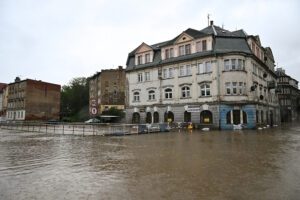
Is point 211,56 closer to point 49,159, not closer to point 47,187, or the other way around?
point 49,159

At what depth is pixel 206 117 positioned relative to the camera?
2614 centimetres

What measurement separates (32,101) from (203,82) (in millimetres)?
46337

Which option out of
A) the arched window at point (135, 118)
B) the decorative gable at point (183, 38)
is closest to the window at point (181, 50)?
the decorative gable at point (183, 38)

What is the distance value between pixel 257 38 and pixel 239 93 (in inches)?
448

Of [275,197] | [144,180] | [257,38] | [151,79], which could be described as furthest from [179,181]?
[257,38]

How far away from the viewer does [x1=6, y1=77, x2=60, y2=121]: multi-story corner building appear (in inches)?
2045

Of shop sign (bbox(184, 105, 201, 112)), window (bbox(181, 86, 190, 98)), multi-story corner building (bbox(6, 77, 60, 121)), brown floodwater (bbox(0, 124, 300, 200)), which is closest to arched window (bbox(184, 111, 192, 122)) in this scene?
shop sign (bbox(184, 105, 201, 112))

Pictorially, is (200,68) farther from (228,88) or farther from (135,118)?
(135,118)

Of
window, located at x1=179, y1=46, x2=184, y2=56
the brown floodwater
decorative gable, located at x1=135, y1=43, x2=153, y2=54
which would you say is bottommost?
the brown floodwater

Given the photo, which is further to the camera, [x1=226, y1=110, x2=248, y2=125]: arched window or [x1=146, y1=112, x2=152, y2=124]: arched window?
[x1=146, y1=112, x2=152, y2=124]: arched window

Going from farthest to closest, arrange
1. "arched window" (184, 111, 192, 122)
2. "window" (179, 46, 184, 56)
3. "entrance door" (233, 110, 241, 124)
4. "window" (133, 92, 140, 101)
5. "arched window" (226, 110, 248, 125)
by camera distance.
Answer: "window" (133, 92, 140, 101) < "window" (179, 46, 184, 56) < "arched window" (184, 111, 192, 122) < "entrance door" (233, 110, 241, 124) < "arched window" (226, 110, 248, 125)

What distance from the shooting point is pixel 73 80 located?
252ft

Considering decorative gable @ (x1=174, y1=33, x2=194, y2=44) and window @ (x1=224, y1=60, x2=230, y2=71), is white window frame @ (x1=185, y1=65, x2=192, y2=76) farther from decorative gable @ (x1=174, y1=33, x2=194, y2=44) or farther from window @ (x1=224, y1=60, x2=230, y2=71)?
window @ (x1=224, y1=60, x2=230, y2=71)

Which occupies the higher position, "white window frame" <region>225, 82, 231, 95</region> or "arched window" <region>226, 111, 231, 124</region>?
"white window frame" <region>225, 82, 231, 95</region>
